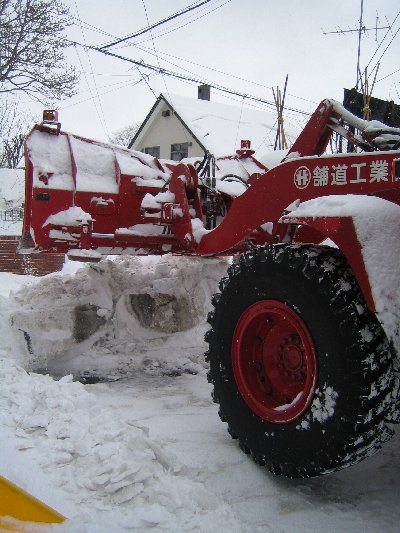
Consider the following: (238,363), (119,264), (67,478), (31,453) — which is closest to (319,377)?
(238,363)

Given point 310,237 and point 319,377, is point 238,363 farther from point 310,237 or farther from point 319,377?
point 310,237

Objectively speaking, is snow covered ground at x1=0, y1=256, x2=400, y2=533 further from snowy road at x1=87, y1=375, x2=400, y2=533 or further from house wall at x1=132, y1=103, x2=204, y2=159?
house wall at x1=132, y1=103, x2=204, y2=159

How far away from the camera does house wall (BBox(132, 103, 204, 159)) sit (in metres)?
23.7

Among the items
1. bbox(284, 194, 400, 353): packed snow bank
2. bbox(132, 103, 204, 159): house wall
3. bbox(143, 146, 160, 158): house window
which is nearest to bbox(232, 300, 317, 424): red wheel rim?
bbox(284, 194, 400, 353): packed snow bank

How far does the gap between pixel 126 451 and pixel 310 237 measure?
1.89 m

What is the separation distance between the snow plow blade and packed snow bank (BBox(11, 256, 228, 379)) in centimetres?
201

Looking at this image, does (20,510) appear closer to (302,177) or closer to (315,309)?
(315,309)

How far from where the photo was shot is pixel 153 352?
418 centimetres

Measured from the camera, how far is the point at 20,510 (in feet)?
5.74

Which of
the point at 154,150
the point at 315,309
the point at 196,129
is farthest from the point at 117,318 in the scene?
the point at 154,150

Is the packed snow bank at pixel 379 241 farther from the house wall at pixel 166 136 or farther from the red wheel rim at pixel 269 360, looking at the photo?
the house wall at pixel 166 136

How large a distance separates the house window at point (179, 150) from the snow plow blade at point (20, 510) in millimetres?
22989

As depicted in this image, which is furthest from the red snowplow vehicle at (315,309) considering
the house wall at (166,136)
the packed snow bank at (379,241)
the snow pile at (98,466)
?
A: the house wall at (166,136)

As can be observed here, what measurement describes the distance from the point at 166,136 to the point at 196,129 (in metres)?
2.43
